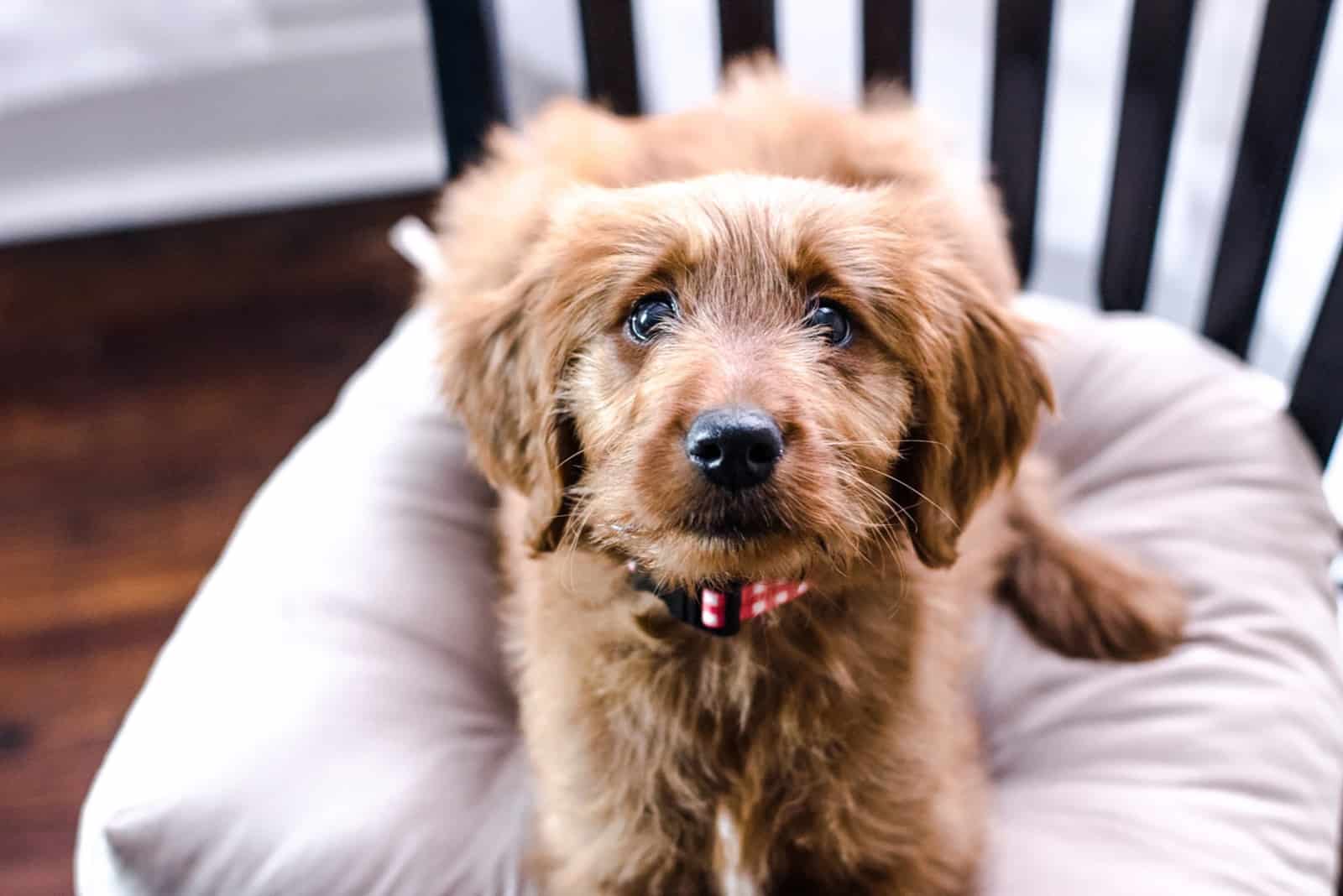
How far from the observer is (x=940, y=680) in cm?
134

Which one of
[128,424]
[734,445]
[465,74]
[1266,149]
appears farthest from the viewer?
[128,424]

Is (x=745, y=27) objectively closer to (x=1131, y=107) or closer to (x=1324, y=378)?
(x=1131, y=107)

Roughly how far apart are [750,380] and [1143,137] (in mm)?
905

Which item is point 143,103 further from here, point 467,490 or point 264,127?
point 467,490

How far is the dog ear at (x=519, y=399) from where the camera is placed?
45.9 inches

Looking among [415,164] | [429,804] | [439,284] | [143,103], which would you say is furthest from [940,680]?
[143,103]

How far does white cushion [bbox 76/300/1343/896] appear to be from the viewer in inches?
53.2

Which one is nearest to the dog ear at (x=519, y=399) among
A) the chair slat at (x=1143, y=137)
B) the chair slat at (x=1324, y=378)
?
the chair slat at (x=1143, y=137)

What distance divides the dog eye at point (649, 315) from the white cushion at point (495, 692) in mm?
624

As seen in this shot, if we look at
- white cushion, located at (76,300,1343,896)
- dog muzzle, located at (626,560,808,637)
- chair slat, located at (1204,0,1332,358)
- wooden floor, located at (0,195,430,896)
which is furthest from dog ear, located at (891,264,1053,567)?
wooden floor, located at (0,195,430,896)

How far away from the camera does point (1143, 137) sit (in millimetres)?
1624

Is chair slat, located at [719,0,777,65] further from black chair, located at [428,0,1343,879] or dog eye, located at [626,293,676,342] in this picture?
dog eye, located at [626,293,676,342]

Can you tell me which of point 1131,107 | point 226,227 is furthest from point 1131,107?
point 226,227

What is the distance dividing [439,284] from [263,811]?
0.74 metres
